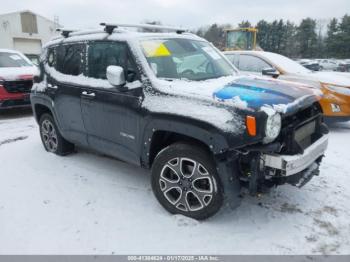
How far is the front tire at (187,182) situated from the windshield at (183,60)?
0.91m

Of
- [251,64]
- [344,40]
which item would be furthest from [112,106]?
[344,40]

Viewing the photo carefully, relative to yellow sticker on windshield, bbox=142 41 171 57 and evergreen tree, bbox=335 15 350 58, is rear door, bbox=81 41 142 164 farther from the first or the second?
evergreen tree, bbox=335 15 350 58

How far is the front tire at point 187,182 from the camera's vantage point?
312cm

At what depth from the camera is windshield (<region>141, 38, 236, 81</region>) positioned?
3.66 meters

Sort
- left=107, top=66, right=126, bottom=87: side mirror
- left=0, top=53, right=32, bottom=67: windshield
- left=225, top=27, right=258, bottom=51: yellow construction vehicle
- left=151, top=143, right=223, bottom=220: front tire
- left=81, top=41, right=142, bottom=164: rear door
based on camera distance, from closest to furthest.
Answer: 1. left=151, top=143, right=223, bottom=220: front tire
2. left=107, top=66, right=126, bottom=87: side mirror
3. left=81, top=41, right=142, bottom=164: rear door
4. left=0, top=53, right=32, bottom=67: windshield
5. left=225, top=27, right=258, bottom=51: yellow construction vehicle

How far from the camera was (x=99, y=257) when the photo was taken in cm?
288

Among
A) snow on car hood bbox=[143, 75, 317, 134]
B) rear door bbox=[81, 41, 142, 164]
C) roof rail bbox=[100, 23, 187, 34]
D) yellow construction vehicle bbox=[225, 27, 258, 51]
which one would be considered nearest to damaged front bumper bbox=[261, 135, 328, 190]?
snow on car hood bbox=[143, 75, 317, 134]

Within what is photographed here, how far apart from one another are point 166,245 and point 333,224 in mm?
1740

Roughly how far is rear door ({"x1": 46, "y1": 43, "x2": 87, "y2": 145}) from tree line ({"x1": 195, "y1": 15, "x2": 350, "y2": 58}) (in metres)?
46.4

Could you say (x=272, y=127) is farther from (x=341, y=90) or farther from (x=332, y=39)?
(x=332, y=39)

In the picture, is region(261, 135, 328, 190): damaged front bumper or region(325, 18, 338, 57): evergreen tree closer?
region(261, 135, 328, 190): damaged front bumper

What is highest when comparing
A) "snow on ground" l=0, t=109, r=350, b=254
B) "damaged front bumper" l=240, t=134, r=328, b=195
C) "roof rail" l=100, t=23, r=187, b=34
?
"roof rail" l=100, t=23, r=187, b=34

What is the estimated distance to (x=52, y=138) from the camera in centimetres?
541

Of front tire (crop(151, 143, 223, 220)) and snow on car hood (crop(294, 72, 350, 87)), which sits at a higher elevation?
snow on car hood (crop(294, 72, 350, 87))
